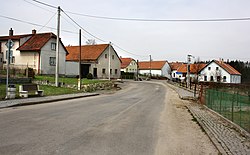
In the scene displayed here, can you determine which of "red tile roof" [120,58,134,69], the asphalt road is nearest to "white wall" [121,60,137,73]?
"red tile roof" [120,58,134,69]

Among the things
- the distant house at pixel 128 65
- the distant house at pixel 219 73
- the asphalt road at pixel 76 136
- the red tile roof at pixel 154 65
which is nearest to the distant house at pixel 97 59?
the distant house at pixel 219 73

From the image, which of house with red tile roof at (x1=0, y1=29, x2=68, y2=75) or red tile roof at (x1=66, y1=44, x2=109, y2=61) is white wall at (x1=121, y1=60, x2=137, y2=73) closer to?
red tile roof at (x1=66, y1=44, x2=109, y2=61)

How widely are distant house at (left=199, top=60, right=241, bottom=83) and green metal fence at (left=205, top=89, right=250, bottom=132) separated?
190 ft

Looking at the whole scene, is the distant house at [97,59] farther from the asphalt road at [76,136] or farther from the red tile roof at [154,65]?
the red tile roof at [154,65]

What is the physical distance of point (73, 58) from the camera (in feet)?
196

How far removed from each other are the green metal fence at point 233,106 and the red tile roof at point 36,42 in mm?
30607

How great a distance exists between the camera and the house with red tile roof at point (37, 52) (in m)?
41.1

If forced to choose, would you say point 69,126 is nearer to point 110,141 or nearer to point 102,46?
point 110,141

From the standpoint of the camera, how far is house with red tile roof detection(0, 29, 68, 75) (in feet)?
135

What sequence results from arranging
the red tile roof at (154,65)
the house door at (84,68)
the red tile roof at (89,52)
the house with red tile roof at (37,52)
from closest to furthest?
1. the house with red tile roof at (37,52)
2. the red tile roof at (89,52)
3. the house door at (84,68)
4. the red tile roof at (154,65)

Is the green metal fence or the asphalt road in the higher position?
the green metal fence

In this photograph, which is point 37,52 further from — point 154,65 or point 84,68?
point 154,65

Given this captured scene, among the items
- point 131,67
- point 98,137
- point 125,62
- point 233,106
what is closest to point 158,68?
point 131,67

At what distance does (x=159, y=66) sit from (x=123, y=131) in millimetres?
95959
